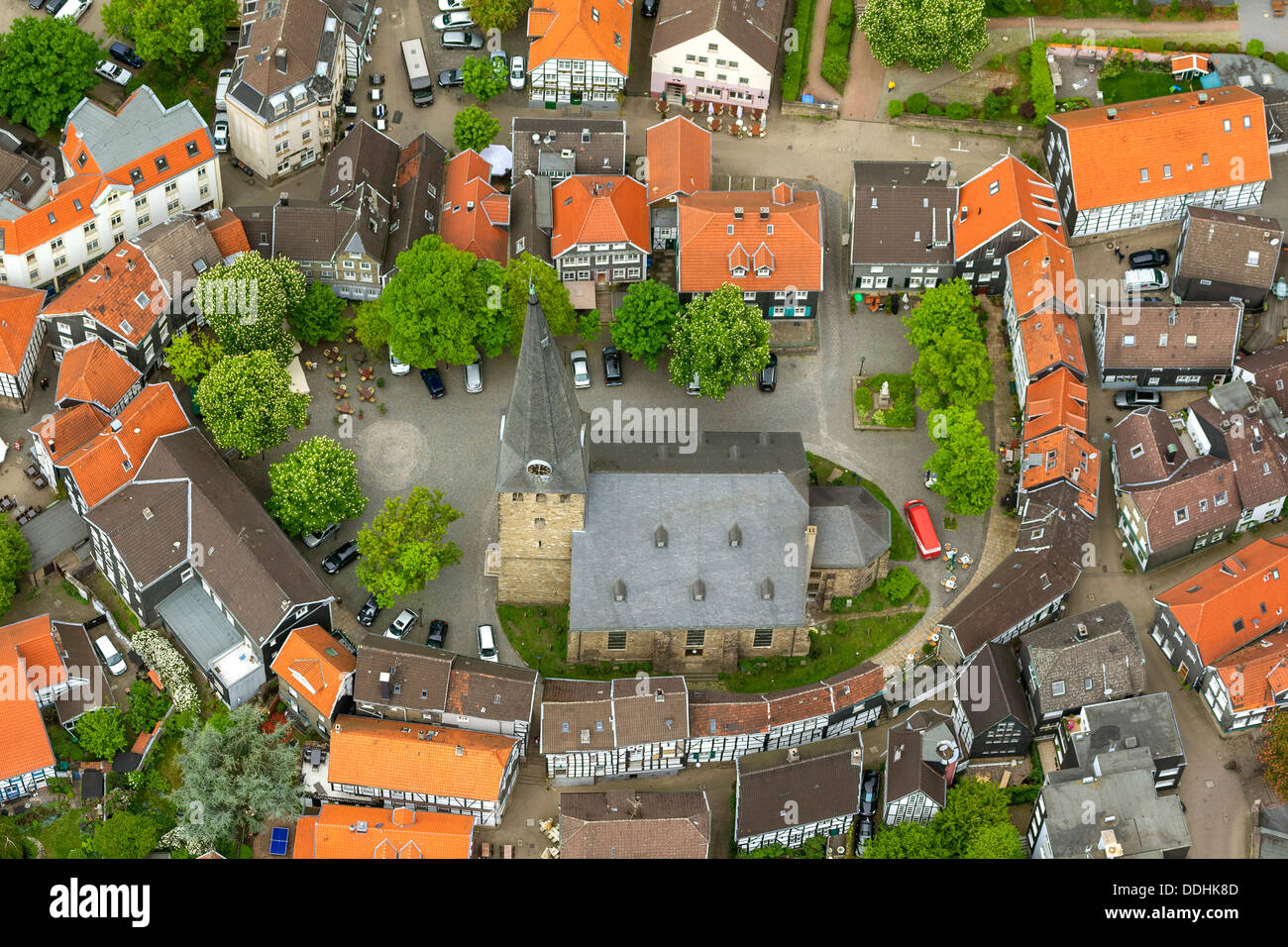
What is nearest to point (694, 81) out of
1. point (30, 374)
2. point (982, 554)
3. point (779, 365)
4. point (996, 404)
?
point (779, 365)

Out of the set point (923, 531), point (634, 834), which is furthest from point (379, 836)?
point (923, 531)

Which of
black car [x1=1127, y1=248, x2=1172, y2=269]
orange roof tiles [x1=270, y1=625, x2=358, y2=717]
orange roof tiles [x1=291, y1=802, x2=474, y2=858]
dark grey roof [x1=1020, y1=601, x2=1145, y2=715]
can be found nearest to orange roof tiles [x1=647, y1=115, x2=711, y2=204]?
black car [x1=1127, y1=248, x2=1172, y2=269]

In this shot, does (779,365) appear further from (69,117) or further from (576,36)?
(69,117)

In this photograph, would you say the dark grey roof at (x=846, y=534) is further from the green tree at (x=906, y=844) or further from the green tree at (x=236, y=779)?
the green tree at (x=236, y=779)

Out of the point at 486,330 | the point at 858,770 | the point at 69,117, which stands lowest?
the point at 858,770

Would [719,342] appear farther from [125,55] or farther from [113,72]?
[125,55]

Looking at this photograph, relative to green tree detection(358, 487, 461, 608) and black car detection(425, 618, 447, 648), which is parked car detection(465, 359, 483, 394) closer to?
green tree detection(358, 487, 461, 608)
